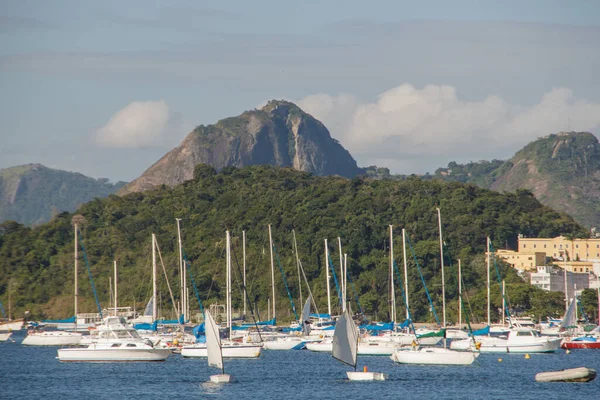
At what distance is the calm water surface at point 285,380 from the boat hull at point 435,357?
60 cm

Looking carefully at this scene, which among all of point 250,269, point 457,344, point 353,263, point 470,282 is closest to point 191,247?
point 250,269

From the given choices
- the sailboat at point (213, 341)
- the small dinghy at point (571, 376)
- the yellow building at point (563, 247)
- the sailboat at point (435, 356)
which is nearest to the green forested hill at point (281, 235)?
the yellow building at point (563, 247)

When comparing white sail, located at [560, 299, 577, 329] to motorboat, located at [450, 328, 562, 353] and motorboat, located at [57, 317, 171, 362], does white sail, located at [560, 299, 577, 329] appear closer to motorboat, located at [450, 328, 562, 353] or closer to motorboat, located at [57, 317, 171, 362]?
motorboat, located at [450, 328, 562, 353]

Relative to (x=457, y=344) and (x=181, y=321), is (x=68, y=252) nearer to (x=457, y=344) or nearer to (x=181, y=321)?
(x=181, y=321)

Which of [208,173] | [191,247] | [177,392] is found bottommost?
[177,392]

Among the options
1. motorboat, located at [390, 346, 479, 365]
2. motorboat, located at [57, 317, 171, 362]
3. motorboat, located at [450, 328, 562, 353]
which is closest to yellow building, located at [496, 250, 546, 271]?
motorboat, located at [450, 328, 562, 353]

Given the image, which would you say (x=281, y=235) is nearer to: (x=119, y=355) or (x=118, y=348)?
(x=119, y=355)

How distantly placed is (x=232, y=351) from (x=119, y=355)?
301 inches

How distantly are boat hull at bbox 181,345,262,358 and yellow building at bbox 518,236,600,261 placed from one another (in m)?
91.8

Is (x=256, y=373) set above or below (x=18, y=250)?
below

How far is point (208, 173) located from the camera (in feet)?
620

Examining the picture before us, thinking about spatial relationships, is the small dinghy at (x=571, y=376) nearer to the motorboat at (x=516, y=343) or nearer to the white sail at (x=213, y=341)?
the motorboat at (x=516, y=343)

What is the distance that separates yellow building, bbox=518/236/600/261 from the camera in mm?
159750

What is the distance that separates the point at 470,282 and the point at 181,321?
2204 inches
